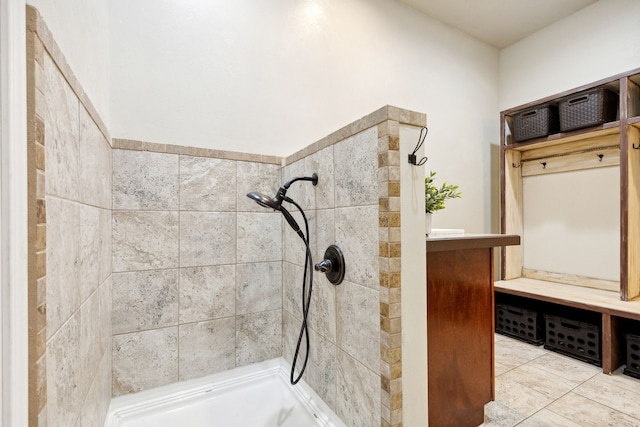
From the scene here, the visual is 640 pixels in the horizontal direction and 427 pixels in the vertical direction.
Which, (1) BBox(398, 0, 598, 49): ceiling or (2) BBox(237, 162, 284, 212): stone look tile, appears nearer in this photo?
(2) BBox(237, 162, 284, 212): stone look tile


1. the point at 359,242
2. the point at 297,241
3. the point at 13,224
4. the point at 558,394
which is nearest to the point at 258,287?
the point at 297,241

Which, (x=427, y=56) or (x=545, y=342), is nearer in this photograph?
(x=545, y=342)

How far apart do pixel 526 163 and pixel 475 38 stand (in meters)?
1.29

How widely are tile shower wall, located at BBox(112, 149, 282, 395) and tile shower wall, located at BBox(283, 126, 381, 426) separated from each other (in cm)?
35

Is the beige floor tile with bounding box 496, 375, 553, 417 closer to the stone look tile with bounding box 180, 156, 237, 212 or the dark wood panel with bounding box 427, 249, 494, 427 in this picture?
the dark wood panel with bounding box 427, 249, 494, 427

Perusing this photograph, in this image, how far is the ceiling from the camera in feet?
7.82

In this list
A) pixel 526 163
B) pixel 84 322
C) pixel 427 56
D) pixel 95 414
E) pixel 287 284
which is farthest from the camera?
pixel 526 163

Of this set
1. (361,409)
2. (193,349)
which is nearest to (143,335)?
(193,349)

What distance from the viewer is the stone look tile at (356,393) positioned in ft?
3.34

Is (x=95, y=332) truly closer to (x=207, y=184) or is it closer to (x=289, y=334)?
(x=207, y=184)

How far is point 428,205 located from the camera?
1.52 metres

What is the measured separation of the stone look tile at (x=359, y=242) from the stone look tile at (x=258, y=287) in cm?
68

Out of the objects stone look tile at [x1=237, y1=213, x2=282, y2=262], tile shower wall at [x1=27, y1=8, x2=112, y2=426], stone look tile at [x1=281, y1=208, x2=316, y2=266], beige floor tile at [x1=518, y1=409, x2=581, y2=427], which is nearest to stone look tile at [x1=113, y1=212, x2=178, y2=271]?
tile shower wall at [x1=27, y1=8, x2=112, y2=426]

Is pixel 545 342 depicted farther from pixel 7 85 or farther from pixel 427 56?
pixel 7 85
